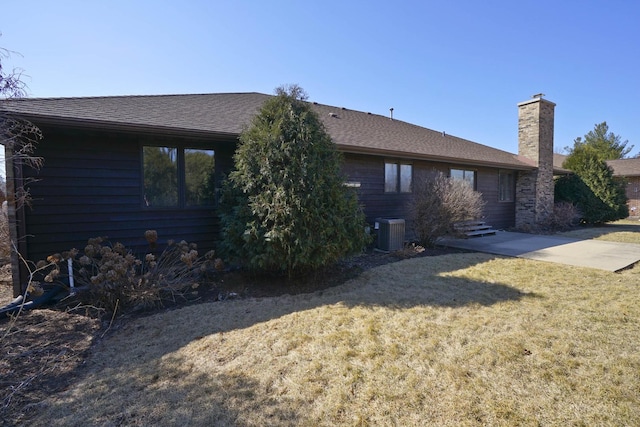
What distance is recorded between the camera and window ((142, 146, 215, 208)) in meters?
5.54

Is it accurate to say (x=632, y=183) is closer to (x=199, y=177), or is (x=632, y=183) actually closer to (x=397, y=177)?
(x=397, y=177)

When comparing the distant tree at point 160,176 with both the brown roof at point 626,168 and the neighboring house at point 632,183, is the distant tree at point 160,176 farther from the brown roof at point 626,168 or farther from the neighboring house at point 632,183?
the brown roof at point 626,168

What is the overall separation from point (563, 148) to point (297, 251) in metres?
60.9

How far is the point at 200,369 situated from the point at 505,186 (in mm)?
13660

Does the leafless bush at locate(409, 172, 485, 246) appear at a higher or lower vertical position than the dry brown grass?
higher

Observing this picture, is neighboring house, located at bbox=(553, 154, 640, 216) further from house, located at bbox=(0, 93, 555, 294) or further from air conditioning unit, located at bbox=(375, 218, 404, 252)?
house, located at bbox=(0, 93, 555, 294)

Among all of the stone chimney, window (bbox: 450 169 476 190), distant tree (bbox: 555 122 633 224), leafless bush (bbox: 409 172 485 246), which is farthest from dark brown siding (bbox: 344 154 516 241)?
distant tree (bbox: 555 122 633 224)

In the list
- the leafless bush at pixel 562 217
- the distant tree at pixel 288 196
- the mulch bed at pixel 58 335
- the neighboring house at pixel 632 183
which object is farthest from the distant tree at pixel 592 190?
the distant tree at pixel 288 196

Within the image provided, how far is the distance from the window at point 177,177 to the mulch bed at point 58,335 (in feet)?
5.52

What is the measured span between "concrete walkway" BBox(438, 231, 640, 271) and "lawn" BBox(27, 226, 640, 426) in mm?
2385

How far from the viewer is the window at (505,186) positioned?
12453 mm

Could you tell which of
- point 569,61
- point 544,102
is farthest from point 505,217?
point 569,61

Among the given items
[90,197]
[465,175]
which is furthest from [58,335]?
[465,175]

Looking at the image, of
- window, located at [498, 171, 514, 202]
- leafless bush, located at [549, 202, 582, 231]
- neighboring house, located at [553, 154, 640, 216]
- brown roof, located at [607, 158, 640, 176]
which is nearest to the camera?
leafless bush, located at [549, 202, 582, 231]
